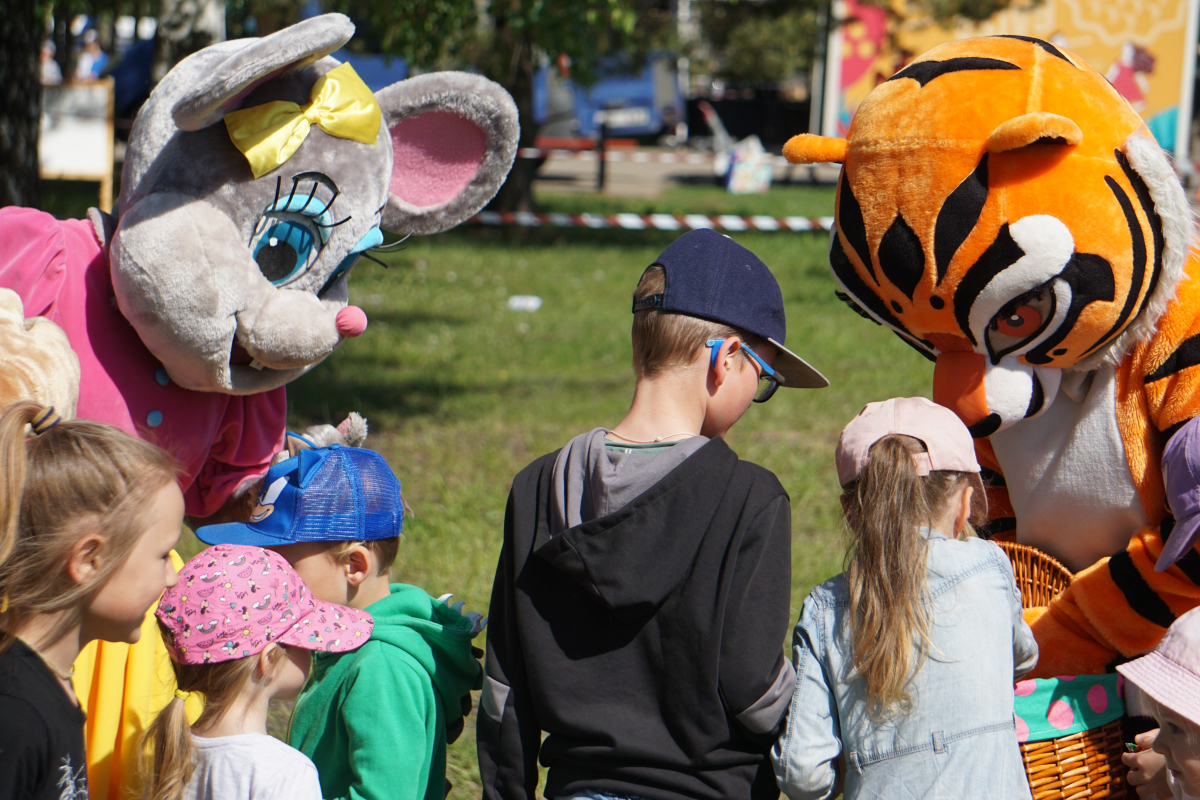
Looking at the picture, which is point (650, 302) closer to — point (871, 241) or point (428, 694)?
point (871, 241)

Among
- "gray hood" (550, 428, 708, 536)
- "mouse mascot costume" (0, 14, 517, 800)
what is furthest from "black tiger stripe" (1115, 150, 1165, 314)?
"mouse mascot costume" (0, 14, 517, 800)

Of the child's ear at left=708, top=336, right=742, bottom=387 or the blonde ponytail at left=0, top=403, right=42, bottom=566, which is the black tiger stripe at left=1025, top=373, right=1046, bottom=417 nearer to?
the child's ear at left=708, top=336, right=742, bottom=387

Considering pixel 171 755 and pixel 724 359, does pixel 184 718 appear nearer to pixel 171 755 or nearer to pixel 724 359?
pixel 171 755

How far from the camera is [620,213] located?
1541 centimetres

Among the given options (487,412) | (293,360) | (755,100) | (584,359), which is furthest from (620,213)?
(293,360)

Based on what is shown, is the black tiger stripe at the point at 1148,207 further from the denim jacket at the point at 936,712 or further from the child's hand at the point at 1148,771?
the child's hand at the point at 1148,771

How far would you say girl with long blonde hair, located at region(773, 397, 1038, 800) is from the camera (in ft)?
6.93

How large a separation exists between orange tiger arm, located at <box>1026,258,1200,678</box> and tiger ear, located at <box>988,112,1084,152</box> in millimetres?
487

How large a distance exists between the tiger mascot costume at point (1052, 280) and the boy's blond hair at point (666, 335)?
21.1 inches

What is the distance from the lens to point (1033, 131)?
2223 millimetres

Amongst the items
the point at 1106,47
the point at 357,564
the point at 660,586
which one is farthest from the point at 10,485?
the point at 1106,47

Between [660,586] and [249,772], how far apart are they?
0.82m

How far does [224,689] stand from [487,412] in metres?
4.69

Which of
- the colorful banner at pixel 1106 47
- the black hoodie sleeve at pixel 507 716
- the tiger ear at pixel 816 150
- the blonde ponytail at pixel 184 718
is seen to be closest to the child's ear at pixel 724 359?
the black hoodie sleeve at pixel 507 716
